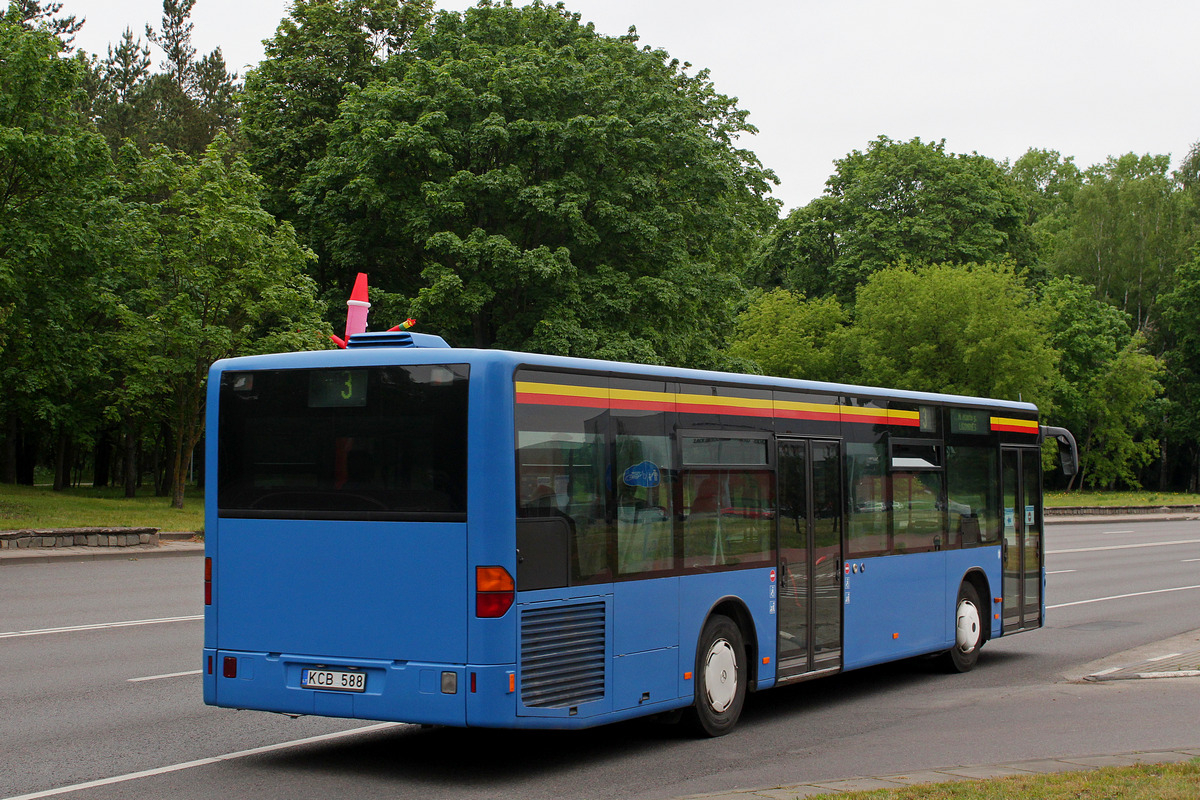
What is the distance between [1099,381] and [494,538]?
65.8 metres

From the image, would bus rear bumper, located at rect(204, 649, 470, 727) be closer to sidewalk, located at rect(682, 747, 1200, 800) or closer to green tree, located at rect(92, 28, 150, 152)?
sidewalk, located at rect(682, 747, 1200, 800)

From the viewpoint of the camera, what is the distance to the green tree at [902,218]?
199 feet

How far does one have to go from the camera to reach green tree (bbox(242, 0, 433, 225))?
39.8 m

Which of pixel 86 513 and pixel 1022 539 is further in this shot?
pixel 86 513

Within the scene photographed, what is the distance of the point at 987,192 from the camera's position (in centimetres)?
6194

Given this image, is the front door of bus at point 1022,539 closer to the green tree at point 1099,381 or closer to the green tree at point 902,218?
the green tree at point 902,218

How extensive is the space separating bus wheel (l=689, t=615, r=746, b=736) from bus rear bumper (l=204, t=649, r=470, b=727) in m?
2.20

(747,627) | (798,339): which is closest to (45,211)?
(747,627)

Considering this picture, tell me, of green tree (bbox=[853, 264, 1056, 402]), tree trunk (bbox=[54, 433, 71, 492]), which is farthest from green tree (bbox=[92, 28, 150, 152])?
green tree (bbox=[853, 264, 1056, 402])

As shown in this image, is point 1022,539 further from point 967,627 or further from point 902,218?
point 902,218

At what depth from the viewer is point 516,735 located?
9.05 m

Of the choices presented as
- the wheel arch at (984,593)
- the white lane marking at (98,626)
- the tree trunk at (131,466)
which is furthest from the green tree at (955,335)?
the white lane marking at (98,626)

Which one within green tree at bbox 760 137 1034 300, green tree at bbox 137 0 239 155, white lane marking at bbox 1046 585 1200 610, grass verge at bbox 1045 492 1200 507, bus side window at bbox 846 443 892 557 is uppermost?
green tree at bbox 137 0 239 155

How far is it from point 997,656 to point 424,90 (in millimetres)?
25155
